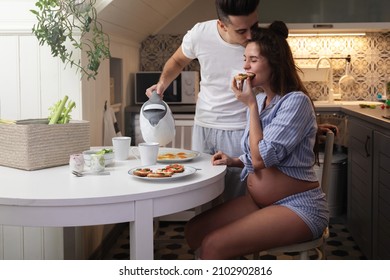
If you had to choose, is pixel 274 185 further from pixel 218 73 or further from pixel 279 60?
pixel 218 73

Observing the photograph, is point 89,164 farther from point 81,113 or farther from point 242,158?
point 81,113

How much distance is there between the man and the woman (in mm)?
252

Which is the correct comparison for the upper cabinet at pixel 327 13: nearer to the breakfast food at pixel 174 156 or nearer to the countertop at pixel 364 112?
the countertop at pixel 364 112

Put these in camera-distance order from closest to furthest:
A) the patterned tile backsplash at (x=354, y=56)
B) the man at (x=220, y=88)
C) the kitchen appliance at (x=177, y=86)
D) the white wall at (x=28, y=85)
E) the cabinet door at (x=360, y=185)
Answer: the man at (x=220, y=88) → the white wall at (x=28, y=85) → the cabinet door at (x=360, y=185) → the kitchen appliance at (x=177, y=86) → the patterned tile backsplash at (x=354, y=56)

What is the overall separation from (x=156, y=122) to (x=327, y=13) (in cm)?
273

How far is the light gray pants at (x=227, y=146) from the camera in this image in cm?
232

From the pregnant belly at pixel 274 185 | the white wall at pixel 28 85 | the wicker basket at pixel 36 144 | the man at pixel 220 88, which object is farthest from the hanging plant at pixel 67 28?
the pregnant belly at pixel 274 185

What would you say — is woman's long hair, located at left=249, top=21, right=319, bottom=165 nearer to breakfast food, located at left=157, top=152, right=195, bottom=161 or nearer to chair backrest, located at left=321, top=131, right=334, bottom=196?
chair backrest, located at left=321, top=131, right=334, bottom=196

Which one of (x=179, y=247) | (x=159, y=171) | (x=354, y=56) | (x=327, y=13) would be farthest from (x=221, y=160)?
(x=354, y=56)

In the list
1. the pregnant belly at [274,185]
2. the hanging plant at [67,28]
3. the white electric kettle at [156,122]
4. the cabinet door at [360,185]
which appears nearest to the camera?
the pregnant belly at [274,185]

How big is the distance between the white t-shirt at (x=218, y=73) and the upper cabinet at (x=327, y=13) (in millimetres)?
2168

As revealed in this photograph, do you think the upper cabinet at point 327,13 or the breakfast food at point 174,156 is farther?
the upper cabinet at point 327,13

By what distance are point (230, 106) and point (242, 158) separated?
1.22 ft

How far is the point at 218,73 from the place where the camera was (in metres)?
2.30
